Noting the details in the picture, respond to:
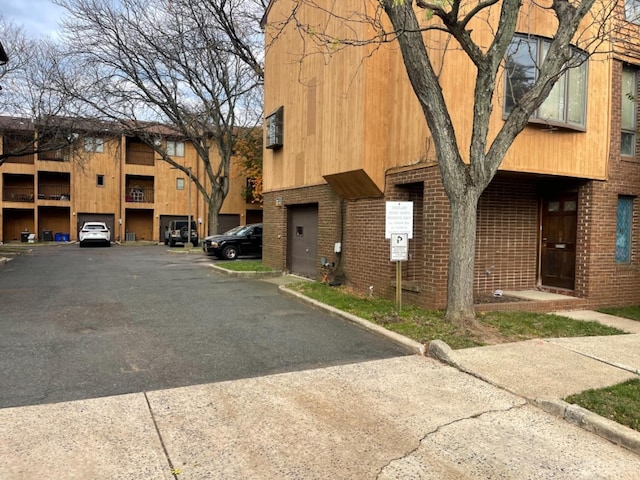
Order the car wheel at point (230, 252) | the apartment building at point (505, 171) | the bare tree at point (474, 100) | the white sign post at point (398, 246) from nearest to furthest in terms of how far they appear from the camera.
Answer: the bare tree at point (474, 100), the white sign post at point (398, 246), the apartment building at point (505, 171), the car wheel at point (230, 252)

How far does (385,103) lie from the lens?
391 inches

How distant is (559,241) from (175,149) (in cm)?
3479

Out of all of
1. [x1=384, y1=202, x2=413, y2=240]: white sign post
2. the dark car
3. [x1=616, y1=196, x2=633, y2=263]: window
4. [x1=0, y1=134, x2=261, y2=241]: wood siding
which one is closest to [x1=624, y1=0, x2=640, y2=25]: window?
[x1=616, y1=196, x2=633, y2=263]: window

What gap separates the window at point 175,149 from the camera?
3931 centimetres

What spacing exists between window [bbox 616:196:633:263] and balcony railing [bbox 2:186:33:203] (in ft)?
130

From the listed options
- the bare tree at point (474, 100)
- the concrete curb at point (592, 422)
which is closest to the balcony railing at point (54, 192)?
the bare tree at point (474, 100)

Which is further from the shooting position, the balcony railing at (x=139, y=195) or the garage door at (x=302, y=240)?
the balcony railing at (x=139, y=195)

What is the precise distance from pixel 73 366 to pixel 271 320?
3.35 meters

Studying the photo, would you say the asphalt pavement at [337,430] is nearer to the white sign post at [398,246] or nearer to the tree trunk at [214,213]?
the white sign post at [398,246]

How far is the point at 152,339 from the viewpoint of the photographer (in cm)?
664

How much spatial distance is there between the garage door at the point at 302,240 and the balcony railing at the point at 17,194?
31.0 meters

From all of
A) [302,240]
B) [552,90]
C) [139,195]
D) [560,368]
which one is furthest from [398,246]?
[139,195]

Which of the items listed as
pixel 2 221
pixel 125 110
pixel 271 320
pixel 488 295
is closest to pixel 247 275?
pixel 271 320

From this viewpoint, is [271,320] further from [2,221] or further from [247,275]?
[2,221]
